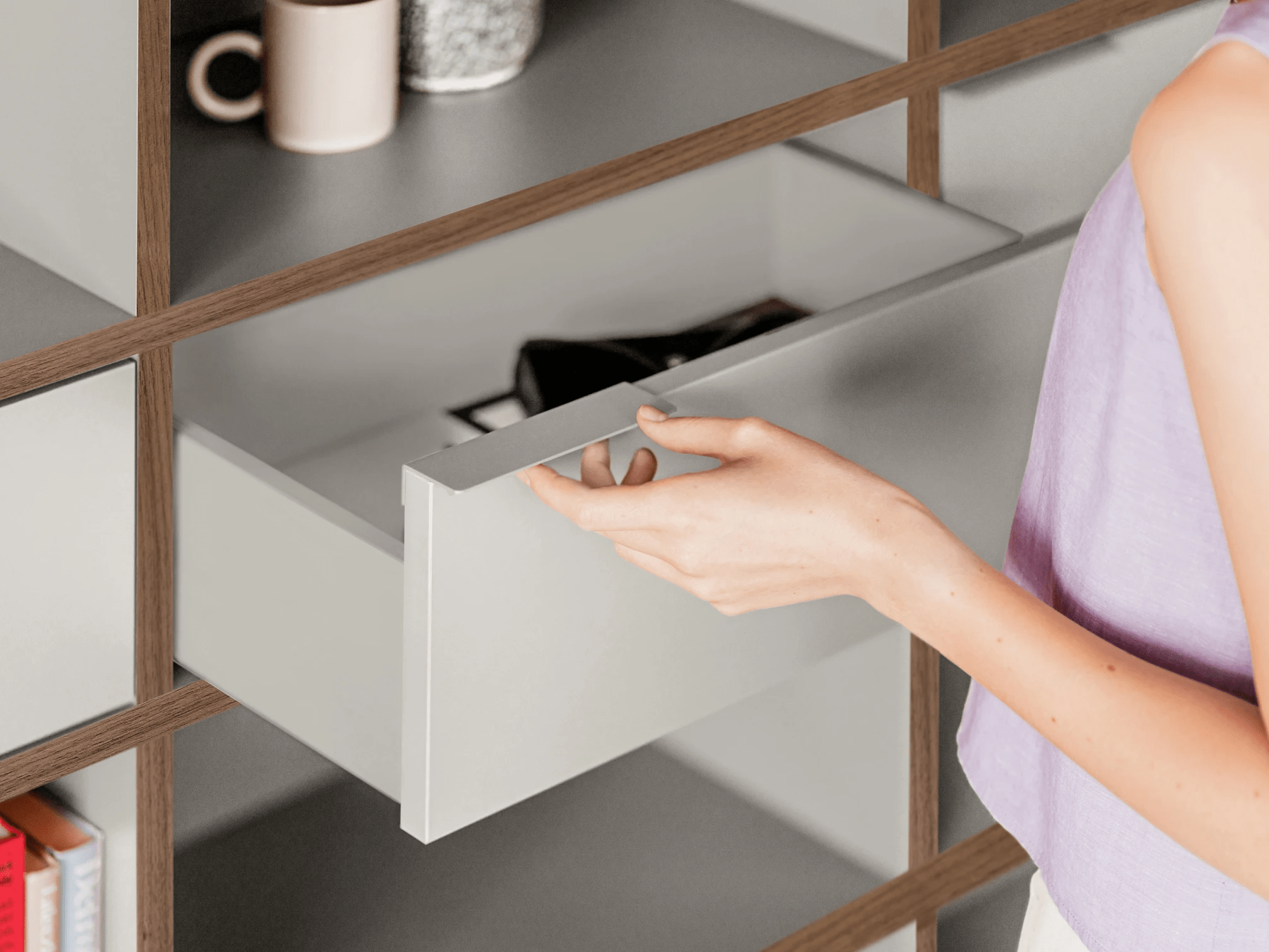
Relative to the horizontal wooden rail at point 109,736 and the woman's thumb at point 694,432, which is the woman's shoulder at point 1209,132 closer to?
the woman's thumb at point 694,432

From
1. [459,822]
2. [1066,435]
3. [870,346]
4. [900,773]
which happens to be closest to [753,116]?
[870,346]

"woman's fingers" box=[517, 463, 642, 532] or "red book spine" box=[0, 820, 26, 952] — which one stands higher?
"woman's fingers" box=[517, 463, 642, 532]

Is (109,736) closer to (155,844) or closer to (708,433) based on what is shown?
(155,844)

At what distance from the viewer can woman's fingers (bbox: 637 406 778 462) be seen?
2.31 feet

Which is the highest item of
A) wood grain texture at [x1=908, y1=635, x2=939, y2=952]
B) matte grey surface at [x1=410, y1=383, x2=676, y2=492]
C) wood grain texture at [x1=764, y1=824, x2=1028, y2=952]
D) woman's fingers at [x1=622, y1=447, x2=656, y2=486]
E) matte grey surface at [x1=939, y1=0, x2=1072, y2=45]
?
matte grey surface at [x1=939, y1=0, x2=1072, y2=45]

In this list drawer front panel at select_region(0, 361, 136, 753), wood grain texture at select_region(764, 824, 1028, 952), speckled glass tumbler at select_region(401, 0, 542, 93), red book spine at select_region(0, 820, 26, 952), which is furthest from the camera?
wood grain texture at select_region(764, 824, 1028, 952)

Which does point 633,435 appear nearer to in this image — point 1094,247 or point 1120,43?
point 1094,247

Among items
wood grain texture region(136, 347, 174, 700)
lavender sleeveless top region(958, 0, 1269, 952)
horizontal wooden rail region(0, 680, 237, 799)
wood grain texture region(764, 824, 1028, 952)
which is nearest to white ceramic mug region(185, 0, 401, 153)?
wood grain texture region(136, 347, 174, 700)

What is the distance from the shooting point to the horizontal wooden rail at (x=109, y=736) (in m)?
0.82

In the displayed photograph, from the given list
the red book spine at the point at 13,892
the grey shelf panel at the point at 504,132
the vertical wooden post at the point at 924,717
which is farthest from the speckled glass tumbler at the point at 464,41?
the red book spine at the point at 13,892

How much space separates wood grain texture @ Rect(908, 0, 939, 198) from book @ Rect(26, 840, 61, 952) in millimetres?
670

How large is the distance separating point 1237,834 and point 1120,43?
2.81 feet

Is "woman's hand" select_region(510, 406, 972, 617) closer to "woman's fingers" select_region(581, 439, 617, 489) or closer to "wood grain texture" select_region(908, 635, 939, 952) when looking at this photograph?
"woman's fingers" select_region(581, 439, 617, 489)

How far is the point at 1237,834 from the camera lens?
0.59 metres
